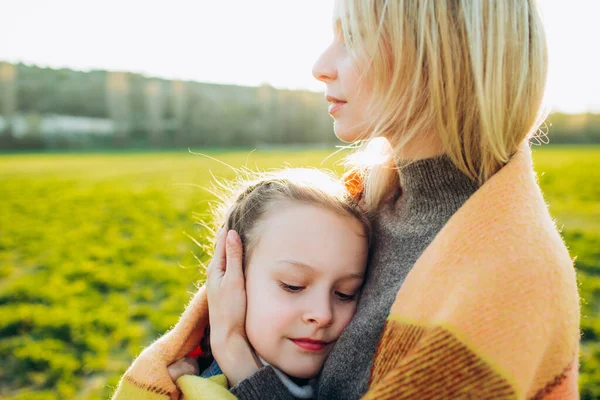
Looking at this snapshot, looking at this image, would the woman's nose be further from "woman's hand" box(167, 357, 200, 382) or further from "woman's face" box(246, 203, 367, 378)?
"woman's hand" box(167, 357, 200, 382)

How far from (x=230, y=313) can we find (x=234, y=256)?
0.20 meters

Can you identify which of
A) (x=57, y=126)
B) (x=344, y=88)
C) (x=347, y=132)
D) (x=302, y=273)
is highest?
(x=344, y=88)

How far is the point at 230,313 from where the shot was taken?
5.78 ft

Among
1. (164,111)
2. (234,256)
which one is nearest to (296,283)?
(234,256)

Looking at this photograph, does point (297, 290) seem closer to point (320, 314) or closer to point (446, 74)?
point (320, 314)

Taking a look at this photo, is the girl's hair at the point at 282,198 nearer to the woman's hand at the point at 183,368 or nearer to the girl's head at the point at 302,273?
the girl's head at the point at 302,273

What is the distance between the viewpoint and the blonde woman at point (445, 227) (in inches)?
44.0

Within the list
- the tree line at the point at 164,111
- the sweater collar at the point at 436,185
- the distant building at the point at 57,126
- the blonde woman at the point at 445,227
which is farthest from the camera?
the tree line at the point at 164,111

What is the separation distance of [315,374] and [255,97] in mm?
44766

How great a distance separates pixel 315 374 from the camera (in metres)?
1.65

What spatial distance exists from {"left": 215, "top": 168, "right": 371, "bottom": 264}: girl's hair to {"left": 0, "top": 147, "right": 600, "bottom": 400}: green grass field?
249 millimetres

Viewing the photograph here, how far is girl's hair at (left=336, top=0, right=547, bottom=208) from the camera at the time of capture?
1.40 meters

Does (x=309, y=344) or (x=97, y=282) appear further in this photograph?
(x=97, y=282)

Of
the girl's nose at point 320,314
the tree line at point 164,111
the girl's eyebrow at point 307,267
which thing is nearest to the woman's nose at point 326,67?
the girl's eyebrow at point 307,267
